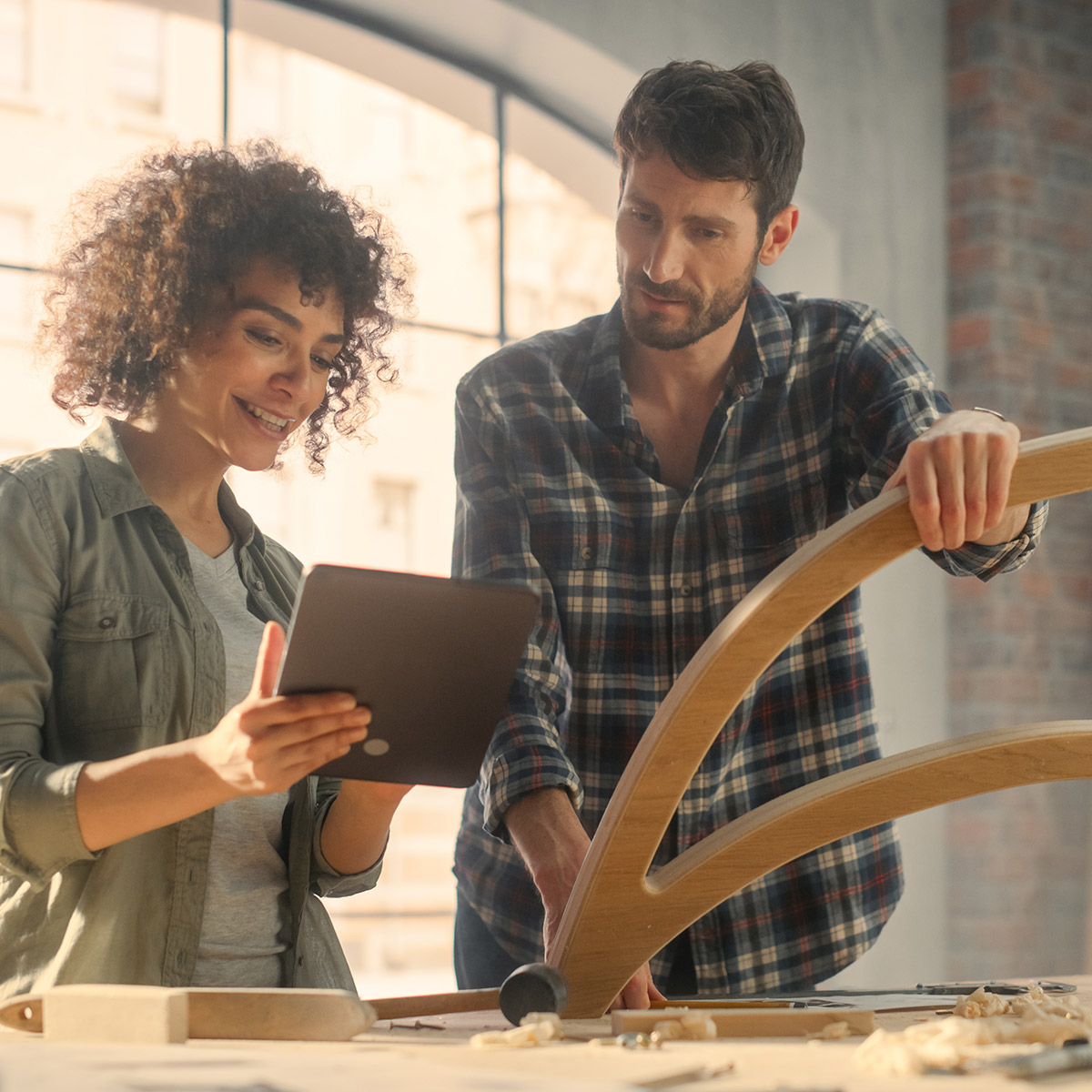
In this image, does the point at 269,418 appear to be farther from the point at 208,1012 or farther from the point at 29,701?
the point at 208,1012

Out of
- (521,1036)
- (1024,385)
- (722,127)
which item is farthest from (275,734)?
(1024,385)

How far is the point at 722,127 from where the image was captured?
1.39 meters

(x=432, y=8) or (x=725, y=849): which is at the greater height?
(x=432, y=8)

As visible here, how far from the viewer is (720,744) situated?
142 cm

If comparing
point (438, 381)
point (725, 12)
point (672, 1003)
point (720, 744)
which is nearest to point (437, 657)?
point (672, 1003)

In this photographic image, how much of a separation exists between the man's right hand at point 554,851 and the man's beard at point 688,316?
555 mm

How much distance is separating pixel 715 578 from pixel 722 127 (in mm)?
489

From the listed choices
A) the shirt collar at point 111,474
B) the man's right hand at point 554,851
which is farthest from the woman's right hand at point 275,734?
the shirt collar at point 111,474

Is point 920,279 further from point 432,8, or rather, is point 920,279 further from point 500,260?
point 432,8

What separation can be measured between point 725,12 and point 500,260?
835 mm

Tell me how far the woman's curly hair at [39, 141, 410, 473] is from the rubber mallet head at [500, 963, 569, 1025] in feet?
2.38

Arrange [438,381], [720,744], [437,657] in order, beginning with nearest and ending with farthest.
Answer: [437,657], [720,744], [438,381]

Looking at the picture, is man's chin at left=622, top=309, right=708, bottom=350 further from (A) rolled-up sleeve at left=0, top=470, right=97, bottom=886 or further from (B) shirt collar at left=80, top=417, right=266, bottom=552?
(A) rolled-up sleeve at left=0, top=470, right=97, bottom=886

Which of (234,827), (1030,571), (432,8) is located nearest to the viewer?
(234,827)
